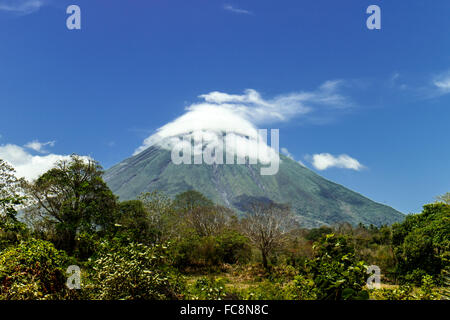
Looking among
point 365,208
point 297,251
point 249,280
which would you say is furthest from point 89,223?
point 365,208

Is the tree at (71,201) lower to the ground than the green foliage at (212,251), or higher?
higher

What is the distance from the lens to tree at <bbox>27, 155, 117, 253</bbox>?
61.2 ft

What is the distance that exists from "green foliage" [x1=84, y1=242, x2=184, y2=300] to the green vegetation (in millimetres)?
15

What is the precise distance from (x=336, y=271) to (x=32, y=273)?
4.23m

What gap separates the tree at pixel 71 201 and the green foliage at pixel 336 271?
16119mm

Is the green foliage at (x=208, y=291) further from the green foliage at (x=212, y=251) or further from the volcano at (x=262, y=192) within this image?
the volcano at (x=262, y=192)

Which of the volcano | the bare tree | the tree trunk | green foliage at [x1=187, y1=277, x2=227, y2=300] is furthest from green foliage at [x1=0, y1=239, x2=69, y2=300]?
the volcano

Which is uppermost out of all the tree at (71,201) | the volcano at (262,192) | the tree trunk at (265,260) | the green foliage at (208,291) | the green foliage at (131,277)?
the volcano at (262,192)

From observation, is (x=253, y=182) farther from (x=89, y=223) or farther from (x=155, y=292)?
(x=155, y=292)

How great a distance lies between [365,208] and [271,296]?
212625mm

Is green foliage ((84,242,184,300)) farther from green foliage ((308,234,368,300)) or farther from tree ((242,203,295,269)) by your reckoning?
tree ((242,203,295,269))

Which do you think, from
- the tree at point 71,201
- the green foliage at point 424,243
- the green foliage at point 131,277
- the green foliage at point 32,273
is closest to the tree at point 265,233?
the green foliage at point 424,243

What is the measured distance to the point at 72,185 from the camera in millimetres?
20000

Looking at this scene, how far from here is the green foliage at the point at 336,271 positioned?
438 cm
